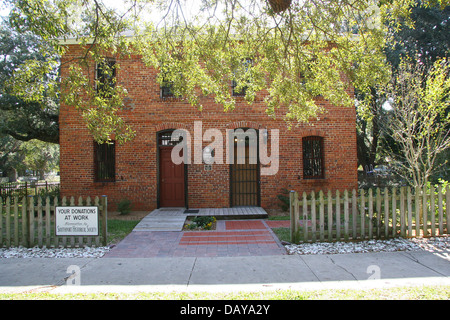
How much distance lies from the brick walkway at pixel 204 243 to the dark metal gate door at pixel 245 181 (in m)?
2.85

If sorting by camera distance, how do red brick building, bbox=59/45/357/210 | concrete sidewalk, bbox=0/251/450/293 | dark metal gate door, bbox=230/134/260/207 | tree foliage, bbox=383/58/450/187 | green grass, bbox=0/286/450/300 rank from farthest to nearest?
dark metal gate door, bbox=230/134/260/207
red brick building, bbox=59/45/357/210
tree foliage, bbox=383/58/450/187
concrete sidewalk, bbox=0/251/450/293
green grass, bbox=0/286/450/300

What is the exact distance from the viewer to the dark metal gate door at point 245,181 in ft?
38.3

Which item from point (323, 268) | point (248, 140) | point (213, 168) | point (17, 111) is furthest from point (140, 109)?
point (323, 268)

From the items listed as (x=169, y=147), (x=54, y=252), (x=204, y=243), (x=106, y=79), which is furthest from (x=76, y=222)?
(x=169, y=147)

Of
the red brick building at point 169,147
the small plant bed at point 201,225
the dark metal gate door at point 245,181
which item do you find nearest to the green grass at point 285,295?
the small plant bed at point 201,225

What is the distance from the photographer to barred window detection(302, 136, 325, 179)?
1187cm

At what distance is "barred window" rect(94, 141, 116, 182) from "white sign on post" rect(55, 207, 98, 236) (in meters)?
5.26

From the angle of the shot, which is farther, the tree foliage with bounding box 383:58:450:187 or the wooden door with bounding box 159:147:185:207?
the wooden door with bounding box 159:147:185:207

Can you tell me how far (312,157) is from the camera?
11.9m

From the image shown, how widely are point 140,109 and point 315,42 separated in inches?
266

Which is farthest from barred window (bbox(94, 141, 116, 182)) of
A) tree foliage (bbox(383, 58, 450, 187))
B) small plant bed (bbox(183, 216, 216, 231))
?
tree foliage (bbox(383, 58, 450, 187))

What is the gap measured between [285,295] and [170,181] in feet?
27.8

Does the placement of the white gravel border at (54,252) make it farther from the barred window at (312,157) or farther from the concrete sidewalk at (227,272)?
the barred window at (312,157)

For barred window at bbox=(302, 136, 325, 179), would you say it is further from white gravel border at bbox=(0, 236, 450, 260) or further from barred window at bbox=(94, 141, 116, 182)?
barred window at bbox=(94, 141, 116, 182)
